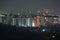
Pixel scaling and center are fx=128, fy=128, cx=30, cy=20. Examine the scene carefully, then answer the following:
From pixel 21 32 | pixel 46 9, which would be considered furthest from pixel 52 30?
pixel 21 32

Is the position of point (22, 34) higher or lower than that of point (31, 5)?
lower

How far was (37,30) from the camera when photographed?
1.56 metres

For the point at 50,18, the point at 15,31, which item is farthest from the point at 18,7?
the point at 50,18

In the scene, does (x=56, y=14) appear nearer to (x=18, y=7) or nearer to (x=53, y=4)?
(x=53, y=4)

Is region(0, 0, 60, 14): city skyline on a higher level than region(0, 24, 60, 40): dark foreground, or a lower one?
higher

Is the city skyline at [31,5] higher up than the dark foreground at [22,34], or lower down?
higher up

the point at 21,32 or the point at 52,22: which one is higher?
the point at 52,22

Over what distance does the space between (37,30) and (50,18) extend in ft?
0.71

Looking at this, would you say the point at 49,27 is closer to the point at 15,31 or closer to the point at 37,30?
the point at 37,30

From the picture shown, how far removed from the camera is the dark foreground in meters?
1.56

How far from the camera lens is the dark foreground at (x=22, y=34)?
5.11ft

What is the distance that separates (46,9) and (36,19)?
0.17 m

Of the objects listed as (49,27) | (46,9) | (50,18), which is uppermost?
(46,9)

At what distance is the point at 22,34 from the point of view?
5.17ft
